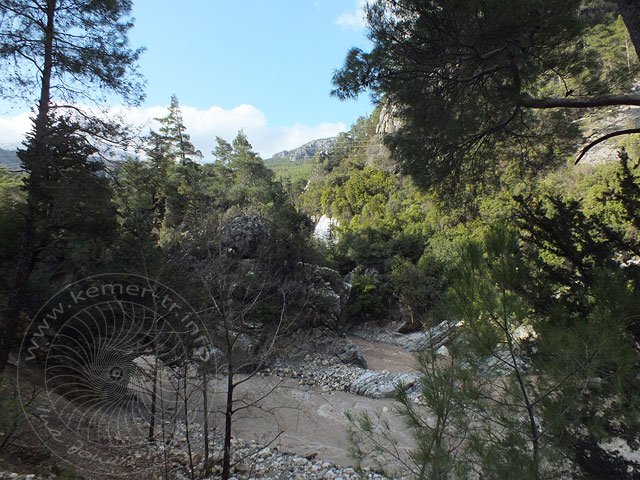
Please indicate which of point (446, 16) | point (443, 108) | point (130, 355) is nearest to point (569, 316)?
point (443, 108)

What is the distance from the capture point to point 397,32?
321 cm

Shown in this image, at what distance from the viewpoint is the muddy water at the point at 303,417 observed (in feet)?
18.4

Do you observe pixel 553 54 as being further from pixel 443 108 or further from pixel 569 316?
pixel 569 316

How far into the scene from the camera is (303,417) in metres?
7.01

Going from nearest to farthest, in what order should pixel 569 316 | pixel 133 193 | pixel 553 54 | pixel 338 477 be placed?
pixel 569 316 → pixel 553 54 → pixel 338 477 → pixel 133 193

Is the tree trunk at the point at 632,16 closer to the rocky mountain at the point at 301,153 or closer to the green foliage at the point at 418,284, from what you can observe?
the green foliage at the point at 418,284

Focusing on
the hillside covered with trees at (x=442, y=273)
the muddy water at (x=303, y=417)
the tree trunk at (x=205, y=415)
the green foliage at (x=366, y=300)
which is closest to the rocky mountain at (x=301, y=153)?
the green foliage at (x=366, y=300)

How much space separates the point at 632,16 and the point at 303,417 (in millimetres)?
7538

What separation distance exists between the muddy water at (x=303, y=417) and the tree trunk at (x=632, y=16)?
4701mm

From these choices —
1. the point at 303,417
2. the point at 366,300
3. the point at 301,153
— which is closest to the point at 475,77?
the point at 303,417

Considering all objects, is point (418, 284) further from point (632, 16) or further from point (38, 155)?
point (38, 155)

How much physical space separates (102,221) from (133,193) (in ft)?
6.43

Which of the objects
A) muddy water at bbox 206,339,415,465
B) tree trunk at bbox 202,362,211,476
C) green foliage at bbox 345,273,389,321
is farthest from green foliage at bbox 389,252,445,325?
tree trunk at bbox 202,362,211,476

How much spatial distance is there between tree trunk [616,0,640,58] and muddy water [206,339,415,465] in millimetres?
4701
